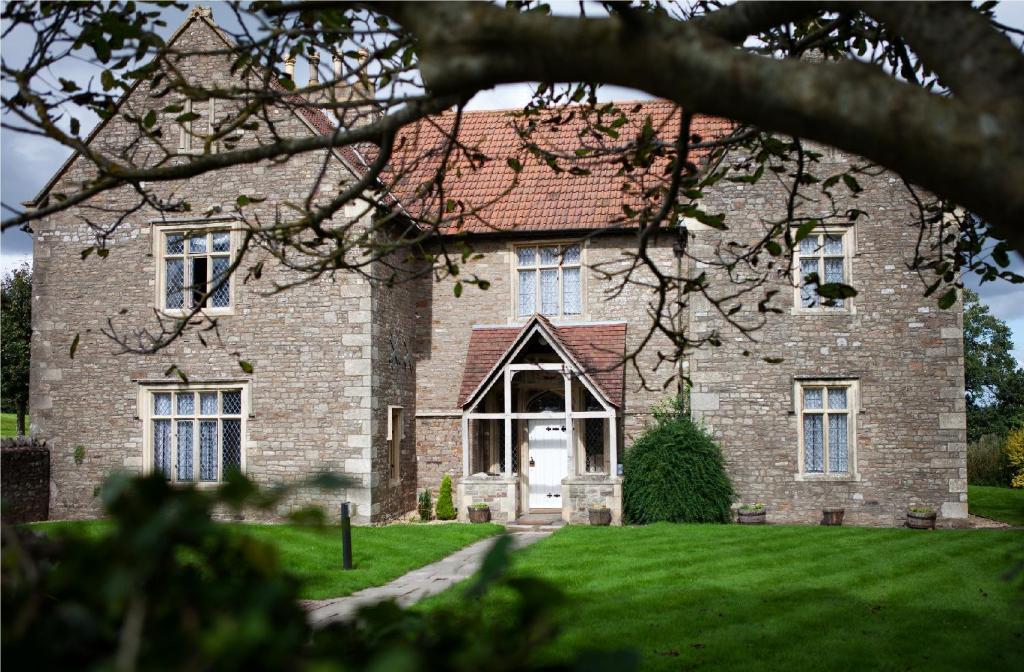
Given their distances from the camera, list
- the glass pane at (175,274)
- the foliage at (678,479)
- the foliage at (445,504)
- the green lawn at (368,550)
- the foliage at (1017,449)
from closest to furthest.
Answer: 1. the green lawn at (368,550)
2. the foliage at (678,479)
3. the glass pane at (175,274)
4. the foliage at (445,504)
5. the foliage at (1017,449)

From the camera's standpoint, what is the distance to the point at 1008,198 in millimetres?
2018

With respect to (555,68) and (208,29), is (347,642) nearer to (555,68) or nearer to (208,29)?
(555,68)

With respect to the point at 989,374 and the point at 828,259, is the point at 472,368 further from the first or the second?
the point at 989,374

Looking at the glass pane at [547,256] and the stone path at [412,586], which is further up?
the glass pane at [547,256]

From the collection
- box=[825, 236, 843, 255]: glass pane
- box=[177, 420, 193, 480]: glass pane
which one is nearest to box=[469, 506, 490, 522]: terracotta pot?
box=[177, 420, 193, 480]: glass pane

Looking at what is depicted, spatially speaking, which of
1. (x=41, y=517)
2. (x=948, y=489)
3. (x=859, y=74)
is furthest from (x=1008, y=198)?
(x=41, y=517)

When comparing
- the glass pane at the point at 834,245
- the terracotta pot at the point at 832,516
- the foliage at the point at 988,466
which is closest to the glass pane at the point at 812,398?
the terracotta pot at the point at 832,516

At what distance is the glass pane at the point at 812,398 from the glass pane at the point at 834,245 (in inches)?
96.1

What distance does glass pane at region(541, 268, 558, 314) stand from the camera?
17.5 meters

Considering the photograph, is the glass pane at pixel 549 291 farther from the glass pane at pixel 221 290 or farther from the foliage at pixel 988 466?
the foliage at pixel 988 466

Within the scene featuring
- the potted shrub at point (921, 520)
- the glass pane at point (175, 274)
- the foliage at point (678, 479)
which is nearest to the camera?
the potted shrub at point (921, 520)

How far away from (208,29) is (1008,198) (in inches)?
638

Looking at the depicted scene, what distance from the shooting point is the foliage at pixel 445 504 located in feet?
54.7

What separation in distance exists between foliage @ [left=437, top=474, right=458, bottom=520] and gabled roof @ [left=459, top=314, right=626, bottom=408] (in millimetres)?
1643
